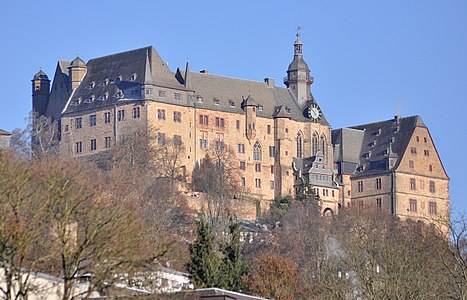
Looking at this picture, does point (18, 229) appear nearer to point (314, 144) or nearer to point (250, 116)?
point (250, 116)

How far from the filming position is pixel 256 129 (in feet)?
500

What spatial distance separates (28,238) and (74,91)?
10650 cm

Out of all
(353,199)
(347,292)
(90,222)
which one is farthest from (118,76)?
(90,222)

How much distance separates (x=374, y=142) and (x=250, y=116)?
2013 centimetres

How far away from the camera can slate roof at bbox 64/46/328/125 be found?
143m

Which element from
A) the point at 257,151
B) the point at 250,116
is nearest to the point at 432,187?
the point at 257,151

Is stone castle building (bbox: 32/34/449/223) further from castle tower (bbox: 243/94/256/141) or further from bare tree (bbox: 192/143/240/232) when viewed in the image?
bare tree (bbox: 192/143/240/232)

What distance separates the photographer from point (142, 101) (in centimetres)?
14100

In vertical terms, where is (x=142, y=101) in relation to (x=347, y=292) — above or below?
above

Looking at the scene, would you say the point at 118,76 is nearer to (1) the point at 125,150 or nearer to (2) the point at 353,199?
(1) the point at 125,150

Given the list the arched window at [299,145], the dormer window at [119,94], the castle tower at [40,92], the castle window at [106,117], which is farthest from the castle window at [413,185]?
the castle tower at [40,92]

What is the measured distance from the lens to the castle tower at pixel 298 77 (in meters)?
164

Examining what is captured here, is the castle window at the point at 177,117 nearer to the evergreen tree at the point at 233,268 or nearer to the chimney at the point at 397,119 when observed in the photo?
the chimney at the point at 397,119

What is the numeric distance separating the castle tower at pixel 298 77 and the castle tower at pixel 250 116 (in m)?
10.5
